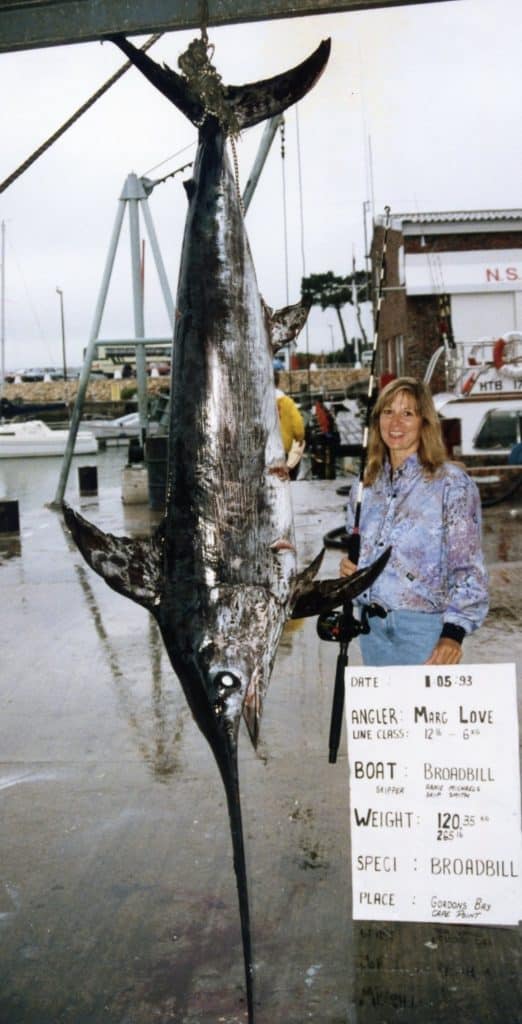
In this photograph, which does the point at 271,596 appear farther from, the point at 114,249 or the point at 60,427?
the point at 60,427

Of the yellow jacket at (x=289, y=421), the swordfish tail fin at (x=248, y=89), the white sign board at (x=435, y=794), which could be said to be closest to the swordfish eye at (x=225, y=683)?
the white sign board at (x=435, y=794)

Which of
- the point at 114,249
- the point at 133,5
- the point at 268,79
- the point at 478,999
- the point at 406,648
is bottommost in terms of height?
the point at 478,999

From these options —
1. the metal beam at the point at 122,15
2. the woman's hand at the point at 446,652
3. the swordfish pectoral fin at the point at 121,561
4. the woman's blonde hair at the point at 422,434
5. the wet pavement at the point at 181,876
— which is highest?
the metal beam at the point at 122,15

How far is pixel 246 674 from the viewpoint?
2.28 metres

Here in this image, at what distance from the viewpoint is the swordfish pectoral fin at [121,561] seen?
2398 millimetres

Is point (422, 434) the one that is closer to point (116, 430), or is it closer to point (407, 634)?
point (407, 634)

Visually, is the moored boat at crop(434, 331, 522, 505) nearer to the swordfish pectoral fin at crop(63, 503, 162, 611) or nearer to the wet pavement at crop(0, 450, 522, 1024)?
the wet pavement at crop(0, 450, 522, 1024)

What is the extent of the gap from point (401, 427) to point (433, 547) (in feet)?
1.18

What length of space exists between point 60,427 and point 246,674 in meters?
46.6

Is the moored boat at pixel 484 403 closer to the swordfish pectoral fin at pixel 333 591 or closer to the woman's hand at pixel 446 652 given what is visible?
the woman's hand at pixel 446 652

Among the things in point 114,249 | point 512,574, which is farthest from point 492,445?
point 512,574

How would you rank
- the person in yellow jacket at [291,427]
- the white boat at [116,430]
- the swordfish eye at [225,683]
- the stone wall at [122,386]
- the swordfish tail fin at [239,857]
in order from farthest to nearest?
the stone wall at [122,386]
the white boat at [116,430]
the person in yellow jacket at [291,427]
the swordfish eye at [225,683]
the swordfish tail fin at [239,857]

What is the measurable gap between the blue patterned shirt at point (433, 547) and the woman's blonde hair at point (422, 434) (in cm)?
3

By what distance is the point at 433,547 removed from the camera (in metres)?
2.80
